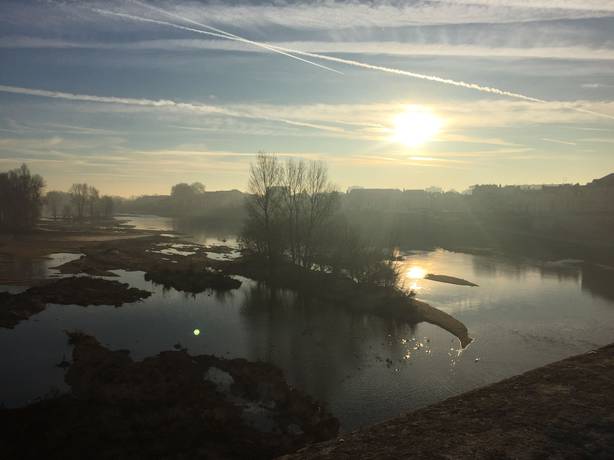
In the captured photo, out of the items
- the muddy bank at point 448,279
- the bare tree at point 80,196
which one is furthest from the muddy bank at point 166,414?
the bare tree at point 80,196

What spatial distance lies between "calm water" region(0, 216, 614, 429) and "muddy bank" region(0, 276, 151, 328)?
113cm

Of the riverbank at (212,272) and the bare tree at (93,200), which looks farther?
the bare tree at (93,200)

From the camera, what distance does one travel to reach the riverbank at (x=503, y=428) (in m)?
11.7

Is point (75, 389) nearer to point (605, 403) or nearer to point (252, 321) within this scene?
point (252, 321)

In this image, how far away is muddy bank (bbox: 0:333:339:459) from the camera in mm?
14553

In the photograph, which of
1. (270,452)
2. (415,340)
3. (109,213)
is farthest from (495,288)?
(109,213)

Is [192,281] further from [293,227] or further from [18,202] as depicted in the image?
[18,202]

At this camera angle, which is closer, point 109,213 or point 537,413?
point 537,413

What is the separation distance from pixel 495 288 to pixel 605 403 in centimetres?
3264

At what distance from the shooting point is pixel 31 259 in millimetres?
56125

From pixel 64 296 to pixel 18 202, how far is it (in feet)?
240

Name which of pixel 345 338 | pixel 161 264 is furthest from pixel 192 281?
pixel 345 338

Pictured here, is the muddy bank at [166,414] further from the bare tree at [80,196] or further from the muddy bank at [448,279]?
the bare tree at [80,196]

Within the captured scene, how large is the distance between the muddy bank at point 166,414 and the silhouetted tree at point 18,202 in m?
86.8
